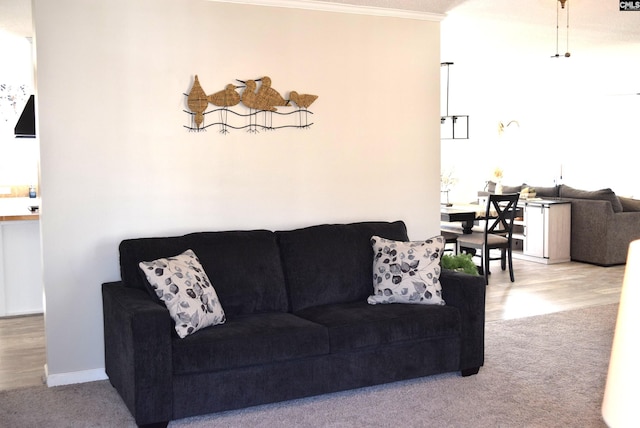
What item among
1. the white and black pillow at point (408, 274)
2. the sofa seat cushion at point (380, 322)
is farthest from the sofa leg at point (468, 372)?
the white and black pillow at point (408, 274)

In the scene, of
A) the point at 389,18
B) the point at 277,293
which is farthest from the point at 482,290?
the point at 389,18

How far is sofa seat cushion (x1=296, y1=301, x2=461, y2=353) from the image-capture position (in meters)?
3.81

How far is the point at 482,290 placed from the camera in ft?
13.6

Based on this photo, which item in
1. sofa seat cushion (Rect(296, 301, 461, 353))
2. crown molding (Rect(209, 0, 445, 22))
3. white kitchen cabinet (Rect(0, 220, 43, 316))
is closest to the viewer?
sofa seat cushion (Rect(296, 301, 461, 353))

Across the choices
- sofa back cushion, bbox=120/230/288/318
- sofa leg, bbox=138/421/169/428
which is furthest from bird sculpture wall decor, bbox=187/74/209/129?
sofa leg, bbox=138/421/169/428

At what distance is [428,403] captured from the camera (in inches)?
148

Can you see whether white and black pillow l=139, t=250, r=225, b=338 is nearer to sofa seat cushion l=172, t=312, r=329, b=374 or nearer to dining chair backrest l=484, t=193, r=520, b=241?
sofa seat cushion l=172, t=312, r=329, b=374

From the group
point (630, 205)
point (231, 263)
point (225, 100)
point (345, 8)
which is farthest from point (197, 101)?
point (630, 205)

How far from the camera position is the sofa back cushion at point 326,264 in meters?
4.28

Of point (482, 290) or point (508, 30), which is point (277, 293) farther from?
point (508, 30)

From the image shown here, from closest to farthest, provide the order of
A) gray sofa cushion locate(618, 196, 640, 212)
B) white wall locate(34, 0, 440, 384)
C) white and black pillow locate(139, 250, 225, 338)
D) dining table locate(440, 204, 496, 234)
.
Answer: white and black pillow locate(139, 250, 225, 338) < white wall locate(34, 0, 440, 384) < dining table locate(440, 204, 496, 234) < gray sofa cushion locate(618, 196, 640, 212)

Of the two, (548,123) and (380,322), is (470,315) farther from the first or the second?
(548,123)

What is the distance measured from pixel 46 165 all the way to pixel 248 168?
1271 mm

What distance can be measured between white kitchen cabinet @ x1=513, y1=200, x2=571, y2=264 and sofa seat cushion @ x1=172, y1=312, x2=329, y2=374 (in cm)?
506
